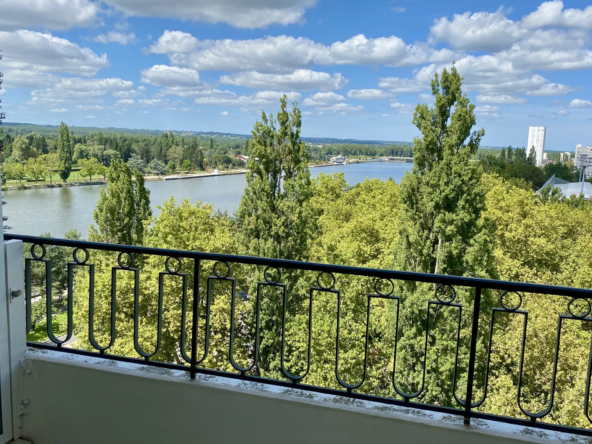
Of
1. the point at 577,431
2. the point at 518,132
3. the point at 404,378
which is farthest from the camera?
the point at 518,132

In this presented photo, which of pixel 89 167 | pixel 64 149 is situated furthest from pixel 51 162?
pixel 89 167

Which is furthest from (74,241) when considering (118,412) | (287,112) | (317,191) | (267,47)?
(267,47)

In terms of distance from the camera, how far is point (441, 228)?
15.3m

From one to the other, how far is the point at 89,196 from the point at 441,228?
2323cm

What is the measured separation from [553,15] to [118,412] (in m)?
67.3

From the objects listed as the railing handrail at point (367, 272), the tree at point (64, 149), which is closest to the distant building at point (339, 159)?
the tree at point (64, 149)

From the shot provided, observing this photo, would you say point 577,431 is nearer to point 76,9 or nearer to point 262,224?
point 262,224

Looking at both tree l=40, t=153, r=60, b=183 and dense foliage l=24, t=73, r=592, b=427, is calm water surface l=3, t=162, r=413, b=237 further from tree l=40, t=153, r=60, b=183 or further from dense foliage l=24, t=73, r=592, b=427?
dense foliage l=24, t=73, r=592, b=427

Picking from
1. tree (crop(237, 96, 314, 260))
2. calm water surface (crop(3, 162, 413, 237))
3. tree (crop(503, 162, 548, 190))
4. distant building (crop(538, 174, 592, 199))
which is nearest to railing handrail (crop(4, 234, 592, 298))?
tree (crop(237, 96, 314, 260))

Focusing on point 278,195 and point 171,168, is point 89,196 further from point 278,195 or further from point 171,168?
point 278,195

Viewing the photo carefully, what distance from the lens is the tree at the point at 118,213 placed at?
885 inches

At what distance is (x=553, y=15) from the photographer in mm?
55562

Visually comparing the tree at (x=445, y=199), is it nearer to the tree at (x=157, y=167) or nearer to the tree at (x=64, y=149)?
the tree at (x=157, y=167)

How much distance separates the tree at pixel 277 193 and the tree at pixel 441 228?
3793 millimetres
